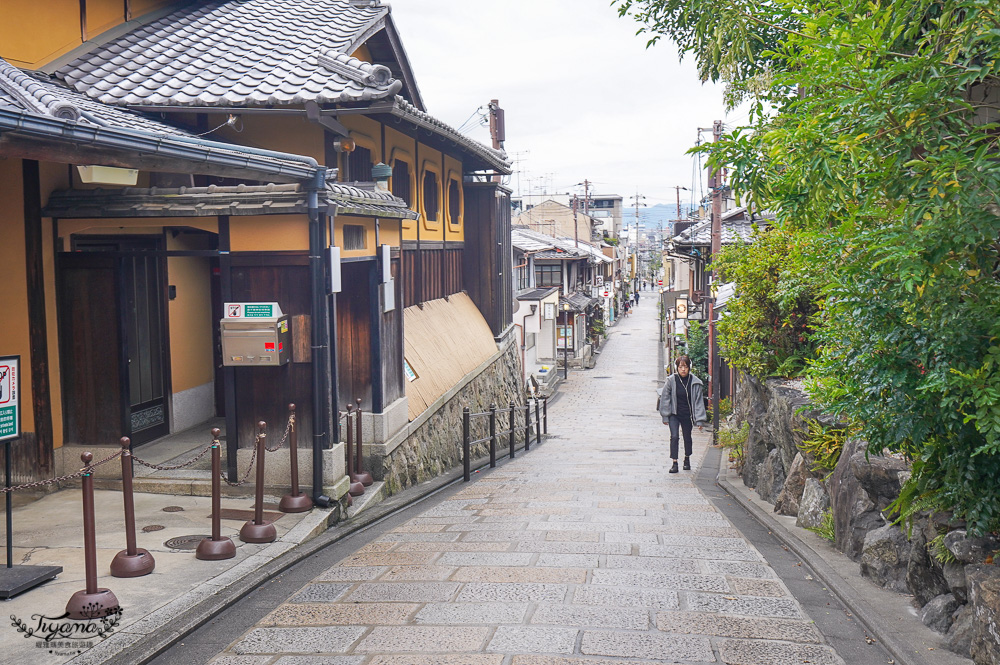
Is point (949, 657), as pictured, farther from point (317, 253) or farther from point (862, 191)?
point (317, 253)

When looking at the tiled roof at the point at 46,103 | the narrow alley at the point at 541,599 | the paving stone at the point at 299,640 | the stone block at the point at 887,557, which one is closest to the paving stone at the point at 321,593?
the narrow alley at the point at 541,599

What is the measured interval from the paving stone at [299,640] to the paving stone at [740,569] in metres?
3.28

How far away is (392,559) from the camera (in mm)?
7750

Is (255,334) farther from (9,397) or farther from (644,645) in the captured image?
(644,645)

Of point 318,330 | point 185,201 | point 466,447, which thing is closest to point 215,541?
point 318,330

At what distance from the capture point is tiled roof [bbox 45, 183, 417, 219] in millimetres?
9000

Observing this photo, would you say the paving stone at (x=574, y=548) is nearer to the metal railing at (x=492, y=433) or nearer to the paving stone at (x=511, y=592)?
the paving stone at (x=511, y=592)

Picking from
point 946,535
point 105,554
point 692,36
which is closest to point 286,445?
point 105,554

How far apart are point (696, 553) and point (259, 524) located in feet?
13.9

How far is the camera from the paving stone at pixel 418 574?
7.06 metres

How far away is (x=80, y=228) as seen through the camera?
32.0 ft

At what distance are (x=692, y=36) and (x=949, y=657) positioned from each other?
339 inches

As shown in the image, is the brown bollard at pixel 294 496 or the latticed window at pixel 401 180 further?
the latticed window at pixel 401 180

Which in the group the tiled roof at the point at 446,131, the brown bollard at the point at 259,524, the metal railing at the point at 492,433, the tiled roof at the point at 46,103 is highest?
the tiled roof at the point at 446,131
